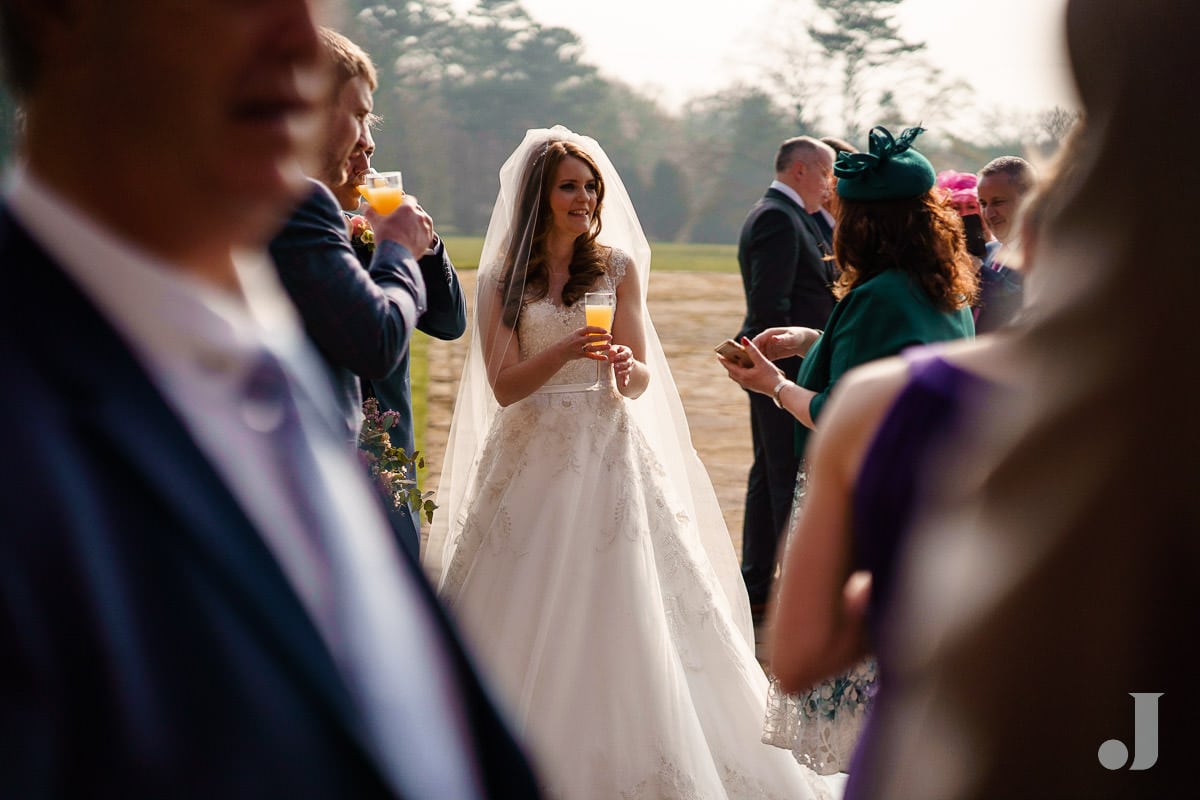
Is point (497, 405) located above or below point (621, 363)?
below

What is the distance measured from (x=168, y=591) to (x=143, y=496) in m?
0.05

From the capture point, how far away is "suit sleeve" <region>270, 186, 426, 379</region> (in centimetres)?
216

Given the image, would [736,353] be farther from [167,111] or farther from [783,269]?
[167,111]

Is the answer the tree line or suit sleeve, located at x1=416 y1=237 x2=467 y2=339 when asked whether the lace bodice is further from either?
the tree line

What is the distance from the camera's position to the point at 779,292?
235 inches

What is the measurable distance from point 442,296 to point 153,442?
2.43 metres

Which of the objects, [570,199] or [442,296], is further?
[570,199]

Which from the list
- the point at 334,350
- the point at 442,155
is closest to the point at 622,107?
the point at 442,155

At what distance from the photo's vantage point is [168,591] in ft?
2.03

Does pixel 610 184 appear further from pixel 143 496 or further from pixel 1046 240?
pixel 143 496

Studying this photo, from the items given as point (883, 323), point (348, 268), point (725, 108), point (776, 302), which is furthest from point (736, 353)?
point (725, 108)

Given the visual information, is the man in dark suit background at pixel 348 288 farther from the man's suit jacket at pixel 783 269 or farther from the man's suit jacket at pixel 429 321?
the man's suit jacket at pixel 783 269

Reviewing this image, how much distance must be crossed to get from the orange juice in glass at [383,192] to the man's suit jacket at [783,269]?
3.41 m

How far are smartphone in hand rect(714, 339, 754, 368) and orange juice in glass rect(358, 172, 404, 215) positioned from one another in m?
1.18
